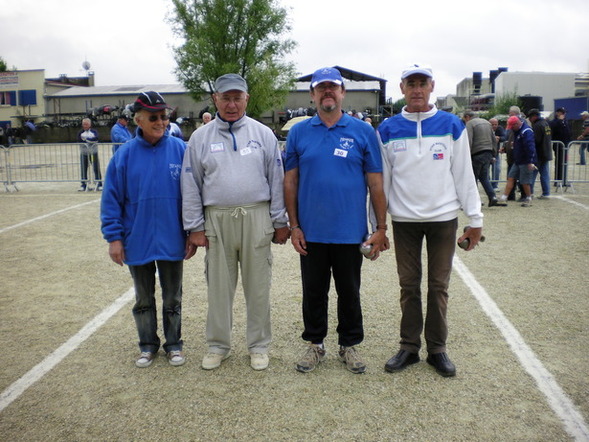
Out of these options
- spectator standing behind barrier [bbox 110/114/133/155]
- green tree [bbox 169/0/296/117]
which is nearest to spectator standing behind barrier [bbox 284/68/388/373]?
spectator standing behind barrier [bbox 110/114/133/155]

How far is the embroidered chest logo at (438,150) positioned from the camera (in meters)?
3.76

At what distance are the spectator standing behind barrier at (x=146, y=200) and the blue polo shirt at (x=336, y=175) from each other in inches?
38.4

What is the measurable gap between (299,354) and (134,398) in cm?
133

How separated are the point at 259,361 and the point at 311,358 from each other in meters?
0.39

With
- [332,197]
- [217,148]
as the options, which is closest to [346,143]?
[332,197]

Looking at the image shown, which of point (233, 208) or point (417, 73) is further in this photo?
point (233, 208)

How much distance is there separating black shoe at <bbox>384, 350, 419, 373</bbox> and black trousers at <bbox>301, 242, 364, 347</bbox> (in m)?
0.28

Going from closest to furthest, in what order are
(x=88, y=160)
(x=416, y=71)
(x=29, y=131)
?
(x=416, y=71) < (x=88, y=160) < (x=29, y=131)

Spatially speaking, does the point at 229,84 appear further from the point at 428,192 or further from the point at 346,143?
the point at 428,192

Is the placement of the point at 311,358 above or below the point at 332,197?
below

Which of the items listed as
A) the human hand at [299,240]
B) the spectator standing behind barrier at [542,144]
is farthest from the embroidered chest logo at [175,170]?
the spectator standing behind barrier at [542,144]

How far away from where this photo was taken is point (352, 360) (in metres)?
3.96

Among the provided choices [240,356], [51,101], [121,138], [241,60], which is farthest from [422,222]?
[51,101]

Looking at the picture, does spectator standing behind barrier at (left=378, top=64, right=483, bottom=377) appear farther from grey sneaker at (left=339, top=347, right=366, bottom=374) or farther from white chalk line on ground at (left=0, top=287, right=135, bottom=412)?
white chalk line on ground at (left=0, top=287, right=135, bottom=412)
